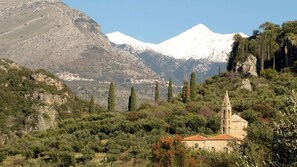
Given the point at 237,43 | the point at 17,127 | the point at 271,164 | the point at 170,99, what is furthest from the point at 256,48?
the point at 271,164

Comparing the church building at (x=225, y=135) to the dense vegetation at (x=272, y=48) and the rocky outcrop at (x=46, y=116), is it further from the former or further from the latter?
the rocky outcrop at (x=46, y=116)

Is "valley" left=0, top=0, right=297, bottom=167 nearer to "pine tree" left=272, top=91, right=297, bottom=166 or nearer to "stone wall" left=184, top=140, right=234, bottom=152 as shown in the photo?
"stone wall" left=184, top=140, right=234, bottom=152

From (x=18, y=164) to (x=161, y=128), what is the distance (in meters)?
16.8

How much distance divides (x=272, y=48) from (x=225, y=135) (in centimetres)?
3227

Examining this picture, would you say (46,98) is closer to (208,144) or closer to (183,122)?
(183,122)

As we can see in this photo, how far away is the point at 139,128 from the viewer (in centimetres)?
7325

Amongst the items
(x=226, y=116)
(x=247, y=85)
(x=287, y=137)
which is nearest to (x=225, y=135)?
(x=226, y=116)

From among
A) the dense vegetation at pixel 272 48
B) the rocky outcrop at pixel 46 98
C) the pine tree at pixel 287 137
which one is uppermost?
the dense vegetation at pixel 272 48

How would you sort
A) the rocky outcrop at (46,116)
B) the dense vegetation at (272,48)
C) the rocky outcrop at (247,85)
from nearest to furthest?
1. the rocky outcrop at (247,85)
2. the dense vegetation at (272,48)
3. the rocky outcrop at (46,116)

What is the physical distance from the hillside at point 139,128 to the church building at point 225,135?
4.90 feet

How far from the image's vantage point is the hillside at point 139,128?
209 feet

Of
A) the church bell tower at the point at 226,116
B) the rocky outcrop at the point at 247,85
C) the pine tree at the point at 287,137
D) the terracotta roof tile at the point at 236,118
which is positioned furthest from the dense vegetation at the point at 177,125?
the pine tree at the point at 287,137

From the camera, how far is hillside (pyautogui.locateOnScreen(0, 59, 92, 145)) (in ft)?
339

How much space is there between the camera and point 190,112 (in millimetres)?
76062
